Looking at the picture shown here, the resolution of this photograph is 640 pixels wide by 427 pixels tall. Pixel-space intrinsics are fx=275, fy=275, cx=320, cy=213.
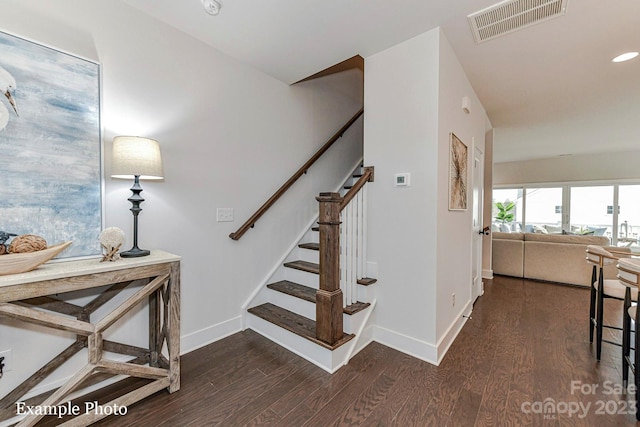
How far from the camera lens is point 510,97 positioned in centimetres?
332

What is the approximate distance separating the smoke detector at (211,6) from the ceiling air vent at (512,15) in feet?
5.60

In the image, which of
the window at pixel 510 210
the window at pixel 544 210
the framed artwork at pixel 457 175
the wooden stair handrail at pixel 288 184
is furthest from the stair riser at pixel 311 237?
the window at pixel 544 210

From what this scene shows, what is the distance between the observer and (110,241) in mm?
1531

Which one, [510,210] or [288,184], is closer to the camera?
[288,184]

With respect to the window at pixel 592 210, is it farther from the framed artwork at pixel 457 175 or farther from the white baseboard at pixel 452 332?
the framed artwork at pixel 457 175

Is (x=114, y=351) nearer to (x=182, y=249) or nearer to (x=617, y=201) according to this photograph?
(x=182, y=249)

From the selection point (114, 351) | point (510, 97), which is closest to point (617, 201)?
point (510, 97)

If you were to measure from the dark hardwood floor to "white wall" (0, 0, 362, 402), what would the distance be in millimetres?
490

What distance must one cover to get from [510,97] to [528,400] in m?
3.20

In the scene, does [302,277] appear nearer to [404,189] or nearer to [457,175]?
[404,189]

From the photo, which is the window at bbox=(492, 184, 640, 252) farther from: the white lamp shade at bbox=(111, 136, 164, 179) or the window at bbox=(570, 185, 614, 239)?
the white lamp shade at bbox=(111, 136, 164, 179)

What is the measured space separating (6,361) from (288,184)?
2214mm

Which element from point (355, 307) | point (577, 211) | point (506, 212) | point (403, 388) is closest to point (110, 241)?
point (355, 307)

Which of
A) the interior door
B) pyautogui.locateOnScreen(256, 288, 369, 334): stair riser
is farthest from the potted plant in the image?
pyautogui.locateOnScreen(256, 288, 369, 334): stair riser
